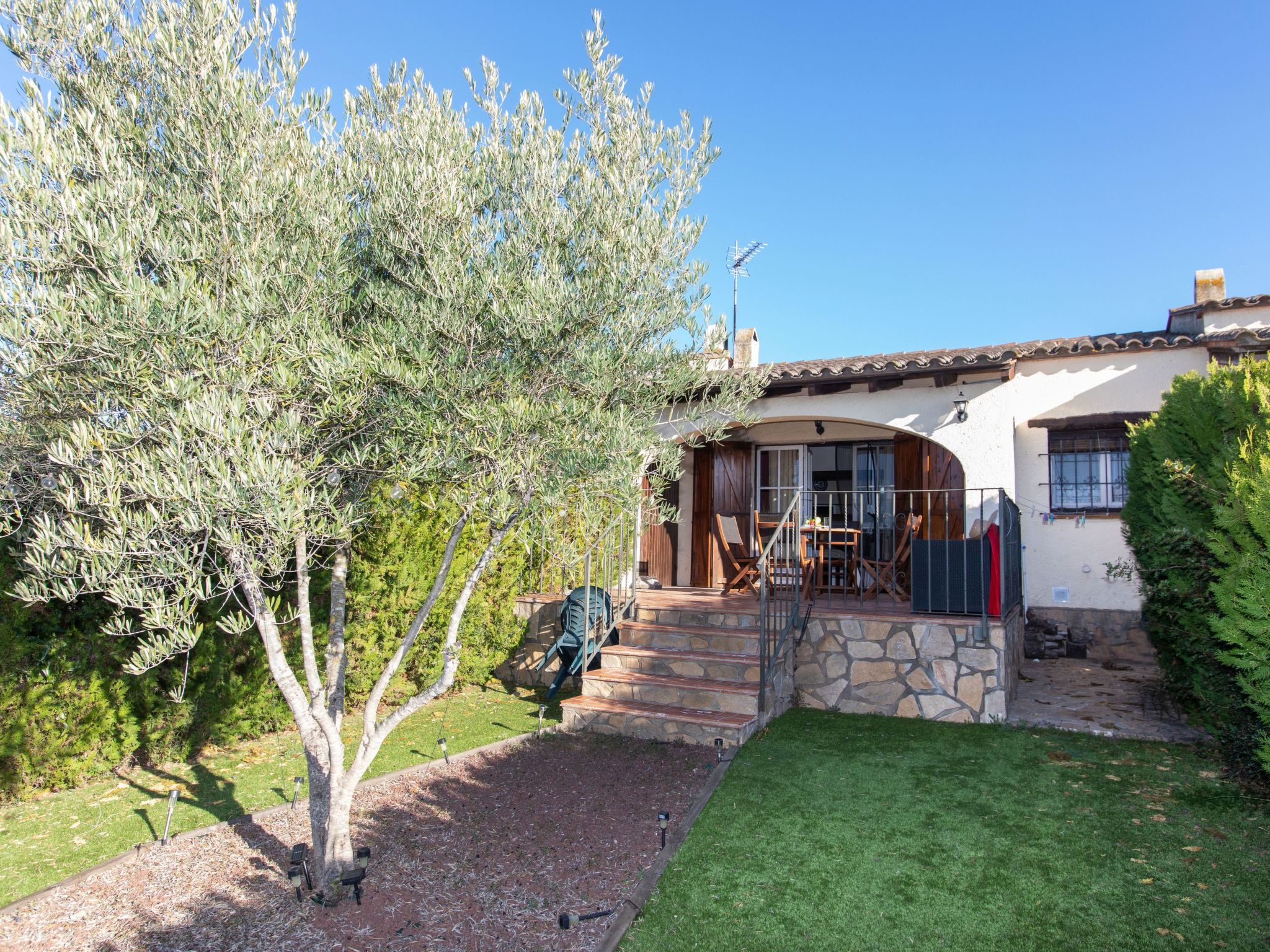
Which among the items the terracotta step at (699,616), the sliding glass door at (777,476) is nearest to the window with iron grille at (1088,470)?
the sliding glass door at (777,476)

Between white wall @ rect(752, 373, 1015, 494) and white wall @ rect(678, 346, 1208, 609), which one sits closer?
white wall @ rect(752, 373, 1015, 494)

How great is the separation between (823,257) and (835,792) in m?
10.4

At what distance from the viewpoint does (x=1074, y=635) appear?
942 centimetres

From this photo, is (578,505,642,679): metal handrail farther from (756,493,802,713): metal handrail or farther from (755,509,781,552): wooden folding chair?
(755,509,781,552): wooden folding chair

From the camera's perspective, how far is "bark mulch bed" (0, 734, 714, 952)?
3.02 m

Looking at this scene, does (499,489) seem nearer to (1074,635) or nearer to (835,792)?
(835,792)

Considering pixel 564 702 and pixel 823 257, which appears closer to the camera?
pixel 564 702

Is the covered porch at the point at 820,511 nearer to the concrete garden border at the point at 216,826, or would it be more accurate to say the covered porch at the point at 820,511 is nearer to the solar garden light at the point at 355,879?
Result: the concrete garden border at the point at 216,826

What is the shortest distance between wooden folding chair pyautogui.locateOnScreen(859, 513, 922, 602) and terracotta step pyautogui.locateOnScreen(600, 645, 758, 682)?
207cm

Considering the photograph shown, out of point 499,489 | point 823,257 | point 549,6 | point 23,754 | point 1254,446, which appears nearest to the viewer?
point 499,489

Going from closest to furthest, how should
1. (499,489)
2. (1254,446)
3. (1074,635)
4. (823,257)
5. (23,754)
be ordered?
1. (499,489)
2. (1254,446)
3. (23,754)
4. (1074,635)
5. (823,257)

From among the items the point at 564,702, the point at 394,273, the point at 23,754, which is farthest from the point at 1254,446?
the point at 23,754

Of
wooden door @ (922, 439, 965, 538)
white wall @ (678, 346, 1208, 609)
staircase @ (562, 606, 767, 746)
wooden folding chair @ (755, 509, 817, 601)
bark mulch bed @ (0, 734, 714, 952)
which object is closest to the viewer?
bark mulch bed @ (0, 734, 714, 952)

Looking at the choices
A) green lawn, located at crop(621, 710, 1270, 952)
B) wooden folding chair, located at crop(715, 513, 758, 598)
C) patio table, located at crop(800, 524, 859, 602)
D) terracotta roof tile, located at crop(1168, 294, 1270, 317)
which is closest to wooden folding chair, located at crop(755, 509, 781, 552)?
wooden folding chair, located at crop(715, 513, 758, 598)
